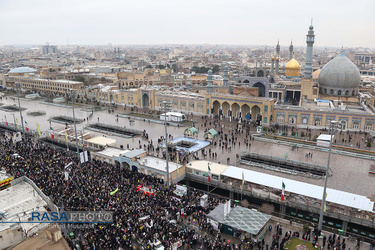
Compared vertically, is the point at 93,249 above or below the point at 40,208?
below

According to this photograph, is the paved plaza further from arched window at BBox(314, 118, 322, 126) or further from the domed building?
the domed building

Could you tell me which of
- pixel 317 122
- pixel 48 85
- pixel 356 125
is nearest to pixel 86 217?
pixel 317 122

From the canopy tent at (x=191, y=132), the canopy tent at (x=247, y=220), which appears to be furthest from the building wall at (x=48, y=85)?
the canopy tent at (x=247, y=220)


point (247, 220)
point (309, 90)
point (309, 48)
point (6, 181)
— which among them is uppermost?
point (309, 48)

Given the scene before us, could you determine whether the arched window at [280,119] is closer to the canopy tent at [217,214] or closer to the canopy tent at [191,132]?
the canopy tent at [191,132]

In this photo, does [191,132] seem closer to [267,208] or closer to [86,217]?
[267,208]

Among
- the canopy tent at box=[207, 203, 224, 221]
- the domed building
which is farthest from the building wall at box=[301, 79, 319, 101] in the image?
the canopy tent at box=[207, 203, 224, 221]

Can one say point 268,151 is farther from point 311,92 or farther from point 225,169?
point 311,92

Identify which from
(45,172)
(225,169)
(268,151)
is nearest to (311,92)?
(268,151)
